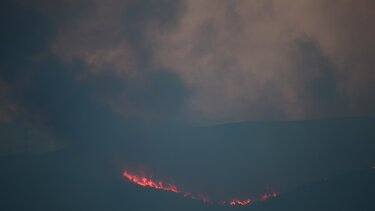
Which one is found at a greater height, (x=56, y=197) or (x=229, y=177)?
(x=229, y=177)

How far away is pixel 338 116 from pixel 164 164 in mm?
16512

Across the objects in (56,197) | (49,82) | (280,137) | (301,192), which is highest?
(49,82)

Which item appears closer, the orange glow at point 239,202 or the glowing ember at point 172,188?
the orange glow at point 239,202

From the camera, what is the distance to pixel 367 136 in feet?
102

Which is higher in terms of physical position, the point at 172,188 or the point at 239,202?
the point at 172,188

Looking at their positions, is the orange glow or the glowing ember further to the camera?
the glowing ember

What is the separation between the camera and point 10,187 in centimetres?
2750

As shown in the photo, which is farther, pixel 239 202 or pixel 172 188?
pixel 172 188

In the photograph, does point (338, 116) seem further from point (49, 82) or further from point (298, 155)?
point (49, 82)

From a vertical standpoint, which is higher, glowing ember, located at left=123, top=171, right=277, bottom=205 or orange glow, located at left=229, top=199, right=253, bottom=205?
glowing ember, located at left=123, top=171, right=277, bottom=205

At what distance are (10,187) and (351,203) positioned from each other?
27899 mm

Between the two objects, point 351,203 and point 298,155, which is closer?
point 351,203

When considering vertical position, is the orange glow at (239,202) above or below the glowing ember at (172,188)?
below

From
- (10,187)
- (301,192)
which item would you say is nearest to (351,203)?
(301,192)
